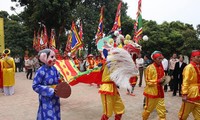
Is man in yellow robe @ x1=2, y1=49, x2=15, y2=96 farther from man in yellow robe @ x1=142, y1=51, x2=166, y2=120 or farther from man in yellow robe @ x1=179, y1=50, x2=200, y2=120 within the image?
man in yellow robe @ x1=179, y1=50, x2=200, y2=120

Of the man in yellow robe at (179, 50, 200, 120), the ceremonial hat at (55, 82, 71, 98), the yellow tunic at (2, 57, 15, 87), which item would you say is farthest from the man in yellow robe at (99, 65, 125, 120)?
the yellow tunic at (2, 57, 15, 87)

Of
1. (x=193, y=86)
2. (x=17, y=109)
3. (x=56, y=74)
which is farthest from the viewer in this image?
(x=17, y=109)

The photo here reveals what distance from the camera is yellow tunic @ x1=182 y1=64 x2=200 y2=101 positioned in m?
5.30

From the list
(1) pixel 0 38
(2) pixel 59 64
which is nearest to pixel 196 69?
(2) pixel 59 64

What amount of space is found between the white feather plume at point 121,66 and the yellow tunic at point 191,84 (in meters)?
1.04

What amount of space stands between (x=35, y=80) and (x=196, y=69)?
10.1 ft

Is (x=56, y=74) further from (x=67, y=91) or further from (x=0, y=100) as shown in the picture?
(x=0, y=100)

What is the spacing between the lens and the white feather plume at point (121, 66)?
5.59 m

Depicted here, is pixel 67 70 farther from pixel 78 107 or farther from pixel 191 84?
pixel 191 84

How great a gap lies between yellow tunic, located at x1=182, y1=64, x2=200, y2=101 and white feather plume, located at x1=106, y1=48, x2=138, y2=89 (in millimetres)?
1043

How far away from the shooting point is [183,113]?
18.0 feet

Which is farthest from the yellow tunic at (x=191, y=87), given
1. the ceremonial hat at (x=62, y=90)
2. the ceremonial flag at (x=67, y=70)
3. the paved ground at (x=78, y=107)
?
the ceremonial flag at (x=67, y=70)

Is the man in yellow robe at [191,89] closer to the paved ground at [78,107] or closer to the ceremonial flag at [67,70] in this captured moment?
the paved ground at [78,107]

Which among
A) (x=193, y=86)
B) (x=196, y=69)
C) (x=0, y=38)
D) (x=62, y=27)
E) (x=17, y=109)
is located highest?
(x=62, y=27)
